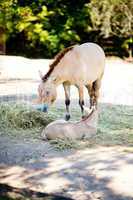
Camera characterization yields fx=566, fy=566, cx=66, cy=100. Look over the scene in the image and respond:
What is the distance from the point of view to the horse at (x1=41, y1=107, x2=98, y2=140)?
6.70 m

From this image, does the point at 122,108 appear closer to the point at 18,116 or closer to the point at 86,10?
the point at 18,116

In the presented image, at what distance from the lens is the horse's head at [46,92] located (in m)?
6.73

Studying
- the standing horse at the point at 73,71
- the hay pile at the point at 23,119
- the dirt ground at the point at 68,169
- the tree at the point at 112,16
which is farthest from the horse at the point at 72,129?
the tree at the point at 112,16

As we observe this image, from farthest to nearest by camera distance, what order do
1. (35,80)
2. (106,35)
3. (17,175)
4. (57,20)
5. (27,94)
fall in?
(57,20) → (106,35) → (35,80) → (27,94) → (17,175)

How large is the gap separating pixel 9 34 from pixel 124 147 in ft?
40.2

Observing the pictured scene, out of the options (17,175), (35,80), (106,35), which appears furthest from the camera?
(106,35)

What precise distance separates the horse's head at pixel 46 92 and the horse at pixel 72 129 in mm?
252

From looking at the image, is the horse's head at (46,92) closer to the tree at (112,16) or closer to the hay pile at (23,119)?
the hay pile at (23,119)

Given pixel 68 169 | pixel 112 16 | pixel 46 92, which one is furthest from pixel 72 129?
pixel 112 16

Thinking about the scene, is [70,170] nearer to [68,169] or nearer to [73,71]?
[68,169]

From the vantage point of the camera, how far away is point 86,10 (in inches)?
728

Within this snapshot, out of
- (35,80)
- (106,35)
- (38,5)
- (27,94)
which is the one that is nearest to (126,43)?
(106,35)

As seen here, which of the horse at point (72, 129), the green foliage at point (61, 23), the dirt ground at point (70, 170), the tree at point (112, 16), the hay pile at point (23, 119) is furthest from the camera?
the green foliage at point (61, 23)

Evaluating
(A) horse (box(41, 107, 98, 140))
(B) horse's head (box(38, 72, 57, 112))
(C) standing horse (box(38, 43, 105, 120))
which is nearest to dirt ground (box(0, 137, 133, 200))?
(A) horse (box(41, 107, 98, 140))
